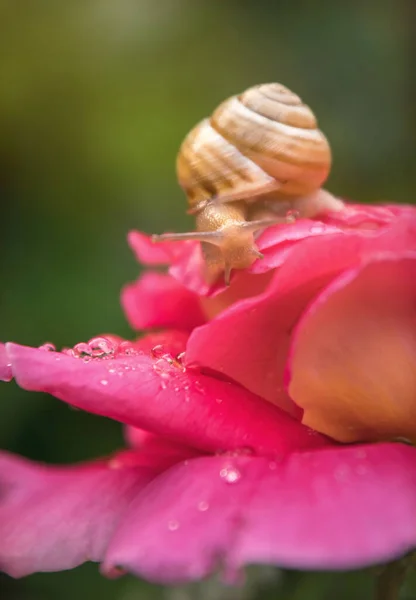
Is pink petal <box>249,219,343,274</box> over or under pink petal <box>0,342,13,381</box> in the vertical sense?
over

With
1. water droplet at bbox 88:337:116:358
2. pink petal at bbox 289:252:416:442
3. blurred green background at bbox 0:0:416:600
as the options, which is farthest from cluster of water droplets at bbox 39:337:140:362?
blurred green background at bbox 0:0:416:600

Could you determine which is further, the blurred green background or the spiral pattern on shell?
the blurred green background

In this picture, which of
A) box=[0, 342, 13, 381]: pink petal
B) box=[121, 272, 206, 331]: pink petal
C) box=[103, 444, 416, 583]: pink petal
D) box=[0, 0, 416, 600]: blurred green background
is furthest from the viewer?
box=[0, 0, 416, 600]: blurred green background

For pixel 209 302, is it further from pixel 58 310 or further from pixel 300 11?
pixel 300 11

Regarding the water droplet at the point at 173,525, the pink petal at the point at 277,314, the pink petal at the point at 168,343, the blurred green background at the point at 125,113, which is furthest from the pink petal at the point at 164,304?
the blurred green background at the point at 125,113

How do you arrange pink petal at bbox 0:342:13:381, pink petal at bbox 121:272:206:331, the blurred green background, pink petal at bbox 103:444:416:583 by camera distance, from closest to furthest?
pink petal at bbox 103:444:416:583, pink petal at bbox 0:342:13:381, pink petal at bbox 121:272:206:331, the blurred green background

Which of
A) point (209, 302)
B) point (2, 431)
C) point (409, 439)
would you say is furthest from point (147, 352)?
point (2, 431)

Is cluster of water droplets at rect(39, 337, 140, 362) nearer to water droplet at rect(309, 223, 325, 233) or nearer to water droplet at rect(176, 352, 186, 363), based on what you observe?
water droplet at rect(176, 352, 186, 363)
